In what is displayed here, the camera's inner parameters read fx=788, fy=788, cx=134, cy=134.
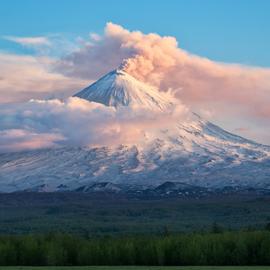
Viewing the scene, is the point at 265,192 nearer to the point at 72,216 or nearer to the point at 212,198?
the point at 212,198

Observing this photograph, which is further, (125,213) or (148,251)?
(125,213)

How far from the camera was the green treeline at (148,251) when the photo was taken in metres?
36.9

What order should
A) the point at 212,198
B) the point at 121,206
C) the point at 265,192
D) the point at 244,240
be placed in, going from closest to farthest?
the point at 244,240, the point at 121,206, the point at 212,198, the point at 265,192

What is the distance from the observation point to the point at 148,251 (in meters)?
37.8

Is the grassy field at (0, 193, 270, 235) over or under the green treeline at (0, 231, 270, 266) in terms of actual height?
over

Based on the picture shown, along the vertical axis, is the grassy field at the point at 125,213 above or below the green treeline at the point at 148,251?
above

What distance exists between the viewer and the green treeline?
36875mm

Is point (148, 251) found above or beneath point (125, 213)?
beneath

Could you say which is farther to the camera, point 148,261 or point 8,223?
point 8,223

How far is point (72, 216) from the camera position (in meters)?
119

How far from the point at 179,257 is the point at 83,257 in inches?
180

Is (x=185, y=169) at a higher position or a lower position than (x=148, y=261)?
higher

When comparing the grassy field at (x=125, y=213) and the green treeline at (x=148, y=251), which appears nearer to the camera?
the green treeline at (x=148, y=251)

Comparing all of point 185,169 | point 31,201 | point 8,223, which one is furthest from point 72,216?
point 185,169
